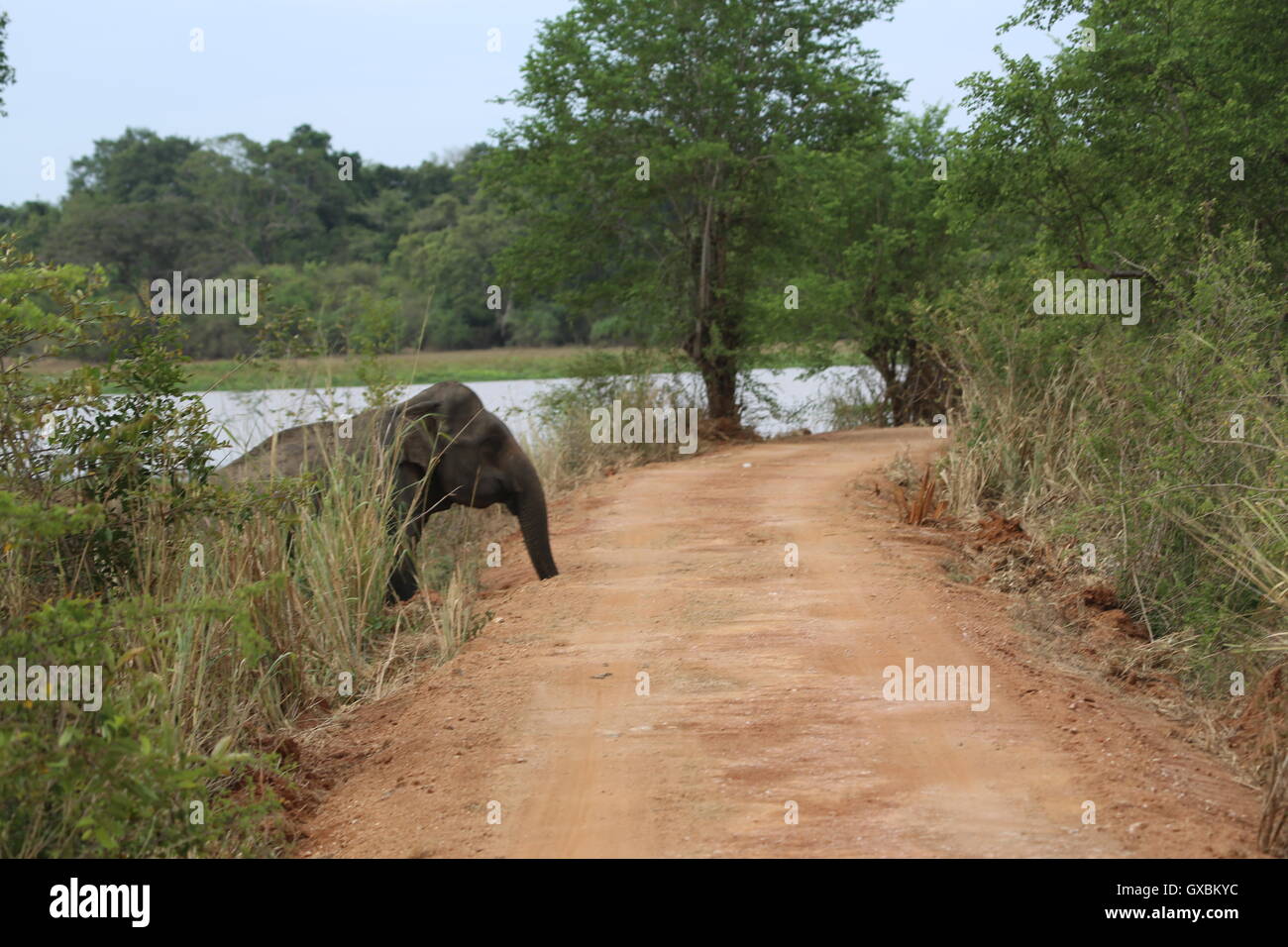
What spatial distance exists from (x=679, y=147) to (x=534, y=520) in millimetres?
12595

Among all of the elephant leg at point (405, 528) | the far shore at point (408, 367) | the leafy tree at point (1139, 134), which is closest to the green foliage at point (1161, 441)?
the leafy tree at point (1139, 134)

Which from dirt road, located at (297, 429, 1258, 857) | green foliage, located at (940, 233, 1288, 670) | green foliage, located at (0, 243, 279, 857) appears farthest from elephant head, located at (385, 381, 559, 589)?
green foliage, located at (940, 233, 1288, 670)

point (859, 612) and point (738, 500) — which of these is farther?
point (738, 500)

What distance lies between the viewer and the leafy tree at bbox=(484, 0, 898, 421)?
73.7 ft

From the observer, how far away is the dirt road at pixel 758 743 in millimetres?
5281

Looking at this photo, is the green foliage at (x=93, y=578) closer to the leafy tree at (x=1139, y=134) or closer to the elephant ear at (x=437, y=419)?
the elephant ear at (x=437, y=419)

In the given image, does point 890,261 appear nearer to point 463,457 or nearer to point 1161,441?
point 463,457

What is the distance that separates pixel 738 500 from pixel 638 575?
418cm

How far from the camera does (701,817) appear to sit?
5434 millimetres

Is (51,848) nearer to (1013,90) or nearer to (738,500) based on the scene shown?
(738,500)

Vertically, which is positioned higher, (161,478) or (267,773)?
(161,478)

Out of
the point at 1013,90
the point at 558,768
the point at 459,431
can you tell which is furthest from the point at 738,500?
the point at 558,768
